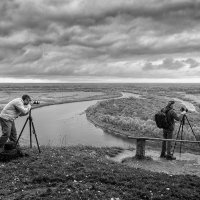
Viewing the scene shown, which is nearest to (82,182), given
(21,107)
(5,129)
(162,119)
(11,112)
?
(21,107)

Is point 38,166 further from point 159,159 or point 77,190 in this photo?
point 159,159

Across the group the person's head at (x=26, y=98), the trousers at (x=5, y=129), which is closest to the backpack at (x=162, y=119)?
the person's head at (x=26, y=98)

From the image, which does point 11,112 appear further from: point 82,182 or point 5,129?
point 82,182

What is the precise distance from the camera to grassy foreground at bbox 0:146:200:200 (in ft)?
28.9

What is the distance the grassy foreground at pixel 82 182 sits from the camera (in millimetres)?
8820

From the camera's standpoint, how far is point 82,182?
988 centimetres

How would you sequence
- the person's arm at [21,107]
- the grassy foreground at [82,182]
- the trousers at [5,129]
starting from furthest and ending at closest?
the trousers at [5,129]
the person's arm at [21,107]
the grassy foreground at [82,182]

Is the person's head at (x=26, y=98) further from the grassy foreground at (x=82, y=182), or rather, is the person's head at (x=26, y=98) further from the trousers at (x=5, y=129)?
the grassy foreground at (x=82, y=182)

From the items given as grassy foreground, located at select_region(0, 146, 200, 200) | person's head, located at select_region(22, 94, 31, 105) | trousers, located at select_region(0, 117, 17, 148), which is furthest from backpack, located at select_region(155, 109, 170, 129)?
trousers, located at select_region(0, 117, 17, 148)

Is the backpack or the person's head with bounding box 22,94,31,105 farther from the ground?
the person's head with bounding box 22,94,31,105

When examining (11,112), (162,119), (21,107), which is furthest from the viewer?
(162,119)

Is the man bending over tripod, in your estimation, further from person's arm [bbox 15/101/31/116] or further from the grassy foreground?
the grassy foreground

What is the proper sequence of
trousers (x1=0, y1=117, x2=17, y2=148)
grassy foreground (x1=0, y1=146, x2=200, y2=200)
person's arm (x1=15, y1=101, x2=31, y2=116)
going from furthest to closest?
trousers (x1=0, y1=117, x2=17, y2=148) < person's arm (x1=15, y1=101, x2=31, y2=116) < grassy foreground (x1=0, y1=146, x2=200, y2=200)

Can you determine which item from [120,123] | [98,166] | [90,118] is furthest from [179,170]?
[90,118]
